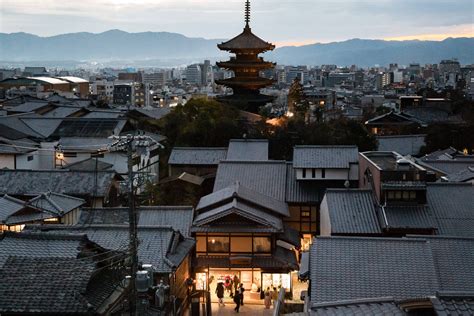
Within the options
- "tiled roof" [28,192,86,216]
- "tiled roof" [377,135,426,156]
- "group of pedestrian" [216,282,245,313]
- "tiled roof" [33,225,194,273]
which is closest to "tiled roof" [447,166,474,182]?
"group of pedestrian" [216,282,245,313]

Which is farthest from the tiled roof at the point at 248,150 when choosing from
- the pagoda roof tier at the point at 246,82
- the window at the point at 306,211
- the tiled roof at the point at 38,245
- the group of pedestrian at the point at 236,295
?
the tiled roof at the point at 38,245

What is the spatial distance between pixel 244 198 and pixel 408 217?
5.25 m

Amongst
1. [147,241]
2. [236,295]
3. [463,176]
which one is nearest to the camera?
[147,241]

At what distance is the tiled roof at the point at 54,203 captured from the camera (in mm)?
20016

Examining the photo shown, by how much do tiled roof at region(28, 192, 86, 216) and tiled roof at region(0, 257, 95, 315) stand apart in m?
10.3

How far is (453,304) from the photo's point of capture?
194 inches

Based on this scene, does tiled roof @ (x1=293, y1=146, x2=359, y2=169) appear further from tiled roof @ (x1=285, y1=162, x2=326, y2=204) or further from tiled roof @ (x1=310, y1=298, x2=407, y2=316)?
tiled roof @ (x1=310, y1=298, x2=407, y2=316)

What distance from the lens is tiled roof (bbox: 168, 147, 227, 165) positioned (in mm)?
27672

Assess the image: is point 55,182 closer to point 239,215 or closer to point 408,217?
point 239,215

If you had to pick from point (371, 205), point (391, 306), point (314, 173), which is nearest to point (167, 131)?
point (314, 173)

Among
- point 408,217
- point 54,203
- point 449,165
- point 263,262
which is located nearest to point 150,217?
point 54,203

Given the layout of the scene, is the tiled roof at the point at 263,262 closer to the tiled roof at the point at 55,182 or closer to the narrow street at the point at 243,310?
the narrow street at the point at 243,310

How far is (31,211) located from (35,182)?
4461 millimetres

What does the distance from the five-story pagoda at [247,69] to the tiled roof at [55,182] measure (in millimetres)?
18184
